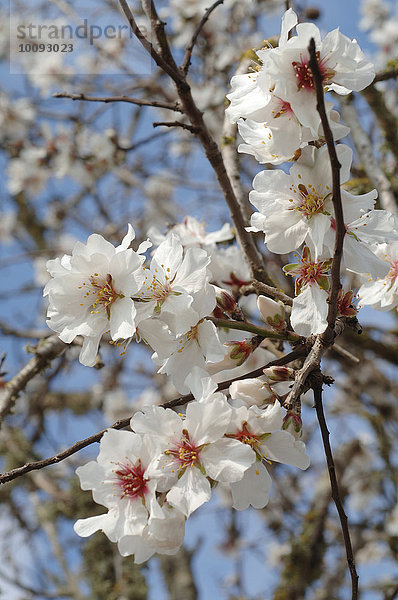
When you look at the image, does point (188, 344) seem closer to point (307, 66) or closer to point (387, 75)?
point (307, 66)

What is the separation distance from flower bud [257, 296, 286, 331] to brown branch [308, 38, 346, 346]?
108 mm

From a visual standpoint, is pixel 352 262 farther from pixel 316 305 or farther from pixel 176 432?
pixel 176 432

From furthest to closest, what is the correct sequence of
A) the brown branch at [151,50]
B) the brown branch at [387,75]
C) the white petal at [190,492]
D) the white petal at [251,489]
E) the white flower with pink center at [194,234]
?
1. the brown branch at [387,75]
2. the white flower with pink center at [194,234]
3. the brown branch at [151,50]
4. the white petal at [251,489]
5. the white petal at [190,492]

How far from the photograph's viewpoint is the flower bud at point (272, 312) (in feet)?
3.56

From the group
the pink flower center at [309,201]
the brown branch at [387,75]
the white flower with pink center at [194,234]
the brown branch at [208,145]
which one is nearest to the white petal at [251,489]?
the pink flower center at [309,201]

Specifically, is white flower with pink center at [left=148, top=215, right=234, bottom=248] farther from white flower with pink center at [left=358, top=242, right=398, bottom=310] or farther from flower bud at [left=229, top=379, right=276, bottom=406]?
flower bud at [left=229, top=379, right=276, bottom=406]

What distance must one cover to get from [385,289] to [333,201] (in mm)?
524

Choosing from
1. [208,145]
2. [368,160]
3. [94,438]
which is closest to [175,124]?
[208,145]

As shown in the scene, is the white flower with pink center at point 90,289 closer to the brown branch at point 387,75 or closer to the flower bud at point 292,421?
the flower bud at point 292,421

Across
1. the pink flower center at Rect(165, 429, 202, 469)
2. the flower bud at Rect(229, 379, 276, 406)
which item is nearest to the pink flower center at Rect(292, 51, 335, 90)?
the flower bud at Rect(229, 379, 276, 406)

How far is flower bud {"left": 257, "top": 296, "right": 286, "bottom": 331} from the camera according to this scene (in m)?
1.09

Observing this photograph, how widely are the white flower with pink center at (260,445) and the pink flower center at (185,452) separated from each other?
0.23 ft

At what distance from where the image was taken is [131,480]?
39.8 inches

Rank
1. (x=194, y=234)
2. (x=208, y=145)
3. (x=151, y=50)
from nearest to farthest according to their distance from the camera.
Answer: (x=151, y=50), (x=208, y=145), (x=194, y=234)
